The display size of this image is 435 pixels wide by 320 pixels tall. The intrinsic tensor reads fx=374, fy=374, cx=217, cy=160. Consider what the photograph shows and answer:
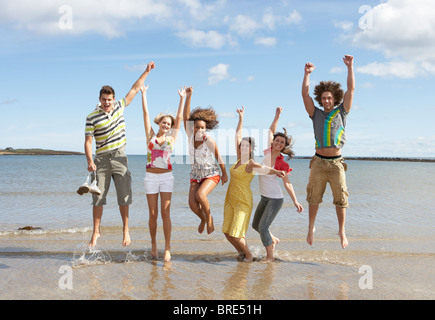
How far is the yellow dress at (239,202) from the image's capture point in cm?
558

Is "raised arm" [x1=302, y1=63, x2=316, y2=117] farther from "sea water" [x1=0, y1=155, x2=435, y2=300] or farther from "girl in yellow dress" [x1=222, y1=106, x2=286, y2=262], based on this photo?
"sea water" [x1=0, y1=155, x2=435, y2=300]

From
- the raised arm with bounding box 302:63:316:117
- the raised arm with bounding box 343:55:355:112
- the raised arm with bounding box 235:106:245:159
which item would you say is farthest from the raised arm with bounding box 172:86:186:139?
the raised arm with bounding box 343:55:355:112

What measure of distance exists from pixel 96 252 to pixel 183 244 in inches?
67.8

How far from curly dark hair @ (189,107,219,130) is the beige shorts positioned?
5.59 ft

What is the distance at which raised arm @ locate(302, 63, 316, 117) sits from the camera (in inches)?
226

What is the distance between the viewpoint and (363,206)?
46.1ft

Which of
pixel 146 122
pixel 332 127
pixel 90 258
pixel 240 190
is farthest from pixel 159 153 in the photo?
pixel 332 127

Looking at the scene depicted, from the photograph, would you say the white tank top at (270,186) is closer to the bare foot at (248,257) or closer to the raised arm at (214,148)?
the raised arm at (214,148)

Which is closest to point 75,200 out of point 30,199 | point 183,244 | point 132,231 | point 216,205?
point 30,199

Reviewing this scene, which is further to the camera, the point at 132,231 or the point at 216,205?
the point at 216,205

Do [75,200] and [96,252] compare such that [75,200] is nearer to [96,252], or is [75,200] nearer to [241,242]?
[96,252]

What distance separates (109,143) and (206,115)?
155 cm

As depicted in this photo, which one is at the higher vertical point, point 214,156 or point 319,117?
point 319,117
